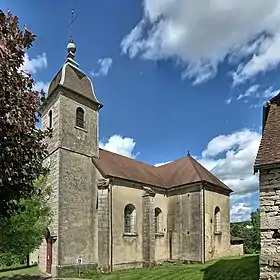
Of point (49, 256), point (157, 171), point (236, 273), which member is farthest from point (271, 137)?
point (157, 171)

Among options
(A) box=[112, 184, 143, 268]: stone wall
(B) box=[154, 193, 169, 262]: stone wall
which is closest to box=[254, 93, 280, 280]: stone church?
(A) box=[112, 184, 143, 268]: stone wall

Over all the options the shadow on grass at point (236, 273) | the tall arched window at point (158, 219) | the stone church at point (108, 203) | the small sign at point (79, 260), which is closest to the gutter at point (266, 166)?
the shadow on grass at point (236, 273)

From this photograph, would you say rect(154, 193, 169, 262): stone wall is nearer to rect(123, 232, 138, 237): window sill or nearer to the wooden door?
rect(123, 232, 138, 237): window sill

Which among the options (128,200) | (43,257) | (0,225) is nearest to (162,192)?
(128,200)

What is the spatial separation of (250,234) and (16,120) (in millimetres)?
44159

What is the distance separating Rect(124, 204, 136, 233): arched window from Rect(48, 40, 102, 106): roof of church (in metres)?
8.64

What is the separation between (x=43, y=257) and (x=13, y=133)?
18764mm

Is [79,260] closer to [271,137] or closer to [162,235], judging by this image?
[162,235]

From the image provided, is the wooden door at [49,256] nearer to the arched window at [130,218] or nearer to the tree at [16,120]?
the arched window at [130,218]

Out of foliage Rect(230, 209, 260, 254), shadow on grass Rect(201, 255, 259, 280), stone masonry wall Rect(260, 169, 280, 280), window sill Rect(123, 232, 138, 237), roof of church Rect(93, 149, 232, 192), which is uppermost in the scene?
roof of church Rect(93, 149, 232, 192)

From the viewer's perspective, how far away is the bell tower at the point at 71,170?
21719 millimetres

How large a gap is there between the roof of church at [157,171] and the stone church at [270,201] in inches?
571

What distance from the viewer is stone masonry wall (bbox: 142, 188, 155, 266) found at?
24422 millimetres

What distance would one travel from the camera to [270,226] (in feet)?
31.0
